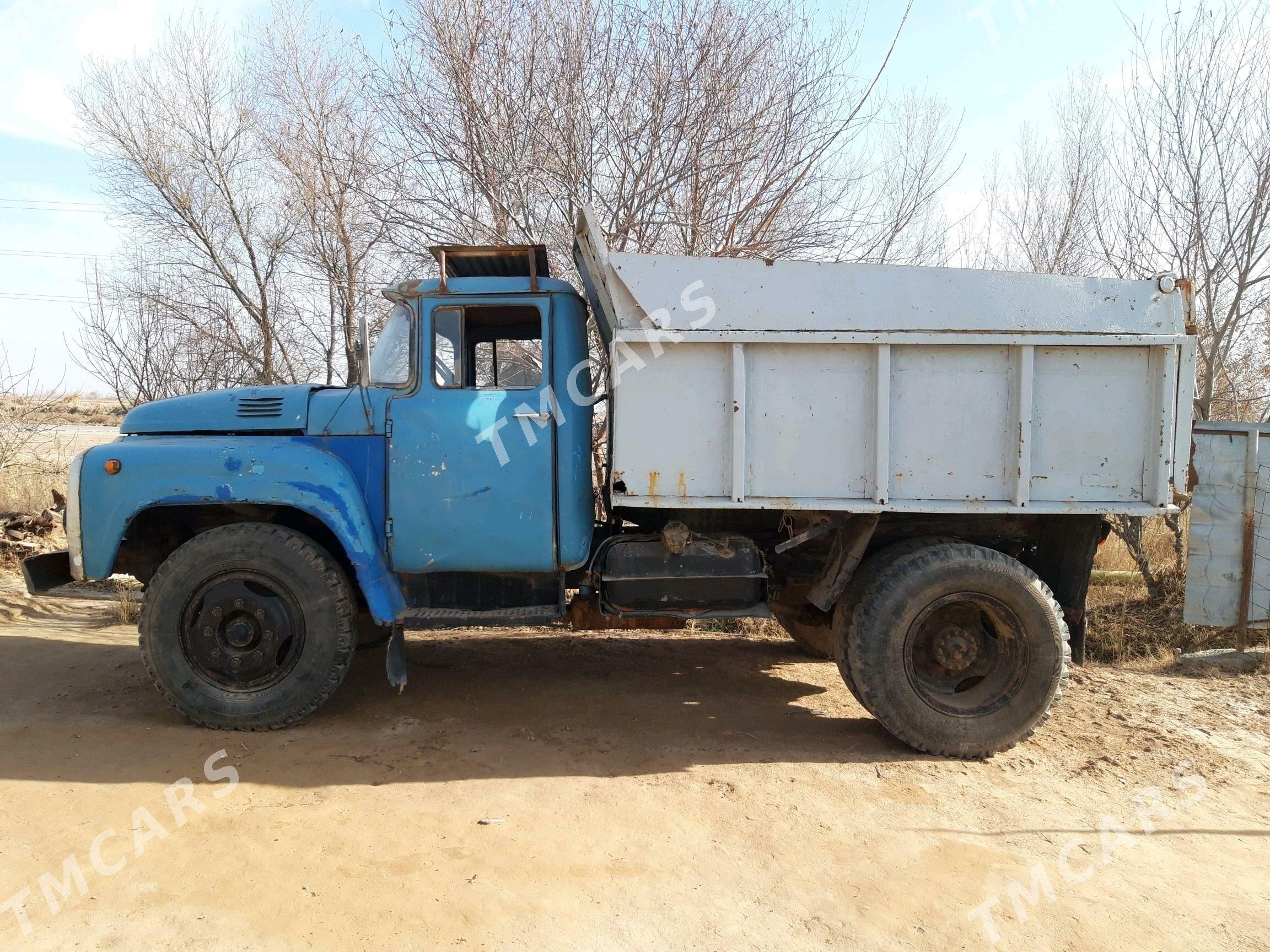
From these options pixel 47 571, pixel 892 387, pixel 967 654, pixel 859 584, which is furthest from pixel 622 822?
pixel 47 571

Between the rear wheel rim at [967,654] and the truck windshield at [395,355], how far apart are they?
3.05 meters

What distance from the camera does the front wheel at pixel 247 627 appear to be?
12.8 ft

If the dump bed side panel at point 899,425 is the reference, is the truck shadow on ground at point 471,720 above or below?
below

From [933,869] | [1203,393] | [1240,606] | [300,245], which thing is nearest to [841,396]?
[933,869]

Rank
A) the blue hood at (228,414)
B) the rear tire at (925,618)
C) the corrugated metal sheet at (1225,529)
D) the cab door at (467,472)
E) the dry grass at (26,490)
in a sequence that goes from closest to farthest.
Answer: the rear tire at (925,618) → the cab door at (467,472) → the blue hood at (228,414) → the corrugated metal sheet at (1225,529) → the dry grass at (26,490)

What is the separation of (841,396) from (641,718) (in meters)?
2.10

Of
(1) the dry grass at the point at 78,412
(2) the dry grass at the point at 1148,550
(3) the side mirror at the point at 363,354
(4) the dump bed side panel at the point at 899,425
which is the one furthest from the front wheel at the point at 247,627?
(1) the dry grass at the point at 78,412

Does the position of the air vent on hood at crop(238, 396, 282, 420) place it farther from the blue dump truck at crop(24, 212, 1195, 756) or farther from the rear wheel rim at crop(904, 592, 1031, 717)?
the rear wheel rim at crop(904, 592, 1031, 717)

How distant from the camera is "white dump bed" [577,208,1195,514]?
3803mm

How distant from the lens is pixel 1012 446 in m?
3.85

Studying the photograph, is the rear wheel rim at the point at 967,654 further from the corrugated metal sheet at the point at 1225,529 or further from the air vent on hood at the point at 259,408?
the air vent on hood at the point at 259,408

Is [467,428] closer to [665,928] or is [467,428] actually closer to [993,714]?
[665,928]

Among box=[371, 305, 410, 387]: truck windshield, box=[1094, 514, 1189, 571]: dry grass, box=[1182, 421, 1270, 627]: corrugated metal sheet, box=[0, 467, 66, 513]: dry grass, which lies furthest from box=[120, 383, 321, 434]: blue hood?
box=[1094, 514, 1189, 571]: dry grass

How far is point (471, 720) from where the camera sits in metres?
4.22
